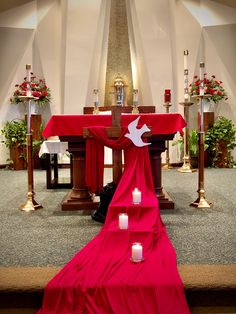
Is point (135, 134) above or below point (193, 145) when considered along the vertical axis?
above

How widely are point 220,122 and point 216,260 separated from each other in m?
5.86

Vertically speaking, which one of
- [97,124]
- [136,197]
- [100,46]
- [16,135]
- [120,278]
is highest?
[100,46]

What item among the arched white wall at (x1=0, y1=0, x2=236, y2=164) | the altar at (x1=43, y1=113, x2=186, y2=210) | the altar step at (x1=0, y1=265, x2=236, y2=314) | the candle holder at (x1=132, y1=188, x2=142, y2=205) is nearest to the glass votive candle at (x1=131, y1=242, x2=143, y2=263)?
the altar step at (x1=0, y1=265, x2=236, y2=314)

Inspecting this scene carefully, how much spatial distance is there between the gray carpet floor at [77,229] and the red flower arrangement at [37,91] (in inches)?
118

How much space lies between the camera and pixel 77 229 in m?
3.73

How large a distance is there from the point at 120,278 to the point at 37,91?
653 cm

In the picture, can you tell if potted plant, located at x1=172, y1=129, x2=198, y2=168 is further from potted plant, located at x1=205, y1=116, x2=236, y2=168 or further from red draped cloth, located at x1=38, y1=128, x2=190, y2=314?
red draped cloth, located at x1=38, y1=128, x2=190, y2=314

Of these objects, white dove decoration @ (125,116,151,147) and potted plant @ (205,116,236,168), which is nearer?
white dove decoration @ (125,116,151,147)

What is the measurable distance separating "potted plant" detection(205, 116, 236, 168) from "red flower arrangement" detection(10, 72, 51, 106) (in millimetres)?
3394

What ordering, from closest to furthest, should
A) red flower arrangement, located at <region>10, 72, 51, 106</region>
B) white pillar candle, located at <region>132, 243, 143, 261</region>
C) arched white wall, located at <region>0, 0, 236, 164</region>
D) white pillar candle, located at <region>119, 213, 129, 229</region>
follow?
white pillar candle, located at <region>132, 243, 143, 261</region> < white pillar candle, located at <region>119, 213, 129, 229</region> < red flower arrangement, located at <region>10, 72, 51, 106</region> < arched white wall, located at <region>0, 0, 236, 164</region>

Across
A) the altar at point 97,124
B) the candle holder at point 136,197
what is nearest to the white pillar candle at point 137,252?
the candle holder at point 136,197

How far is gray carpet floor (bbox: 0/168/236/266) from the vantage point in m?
3.00

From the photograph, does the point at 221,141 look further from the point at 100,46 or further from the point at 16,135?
the point at 16,135

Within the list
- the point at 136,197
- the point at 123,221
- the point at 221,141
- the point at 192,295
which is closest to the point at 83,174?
the point at 136,197
